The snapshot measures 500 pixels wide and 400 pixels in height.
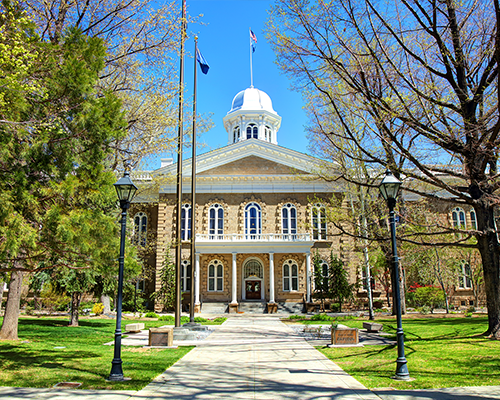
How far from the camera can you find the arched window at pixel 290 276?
114 feet

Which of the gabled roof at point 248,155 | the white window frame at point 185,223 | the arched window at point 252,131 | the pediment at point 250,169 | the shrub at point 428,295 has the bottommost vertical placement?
the shrub at point 428,295

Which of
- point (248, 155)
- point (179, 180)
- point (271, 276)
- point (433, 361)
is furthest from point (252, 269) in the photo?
point (433, 361)

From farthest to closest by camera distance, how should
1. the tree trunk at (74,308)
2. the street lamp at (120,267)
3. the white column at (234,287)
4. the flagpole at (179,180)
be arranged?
the white column at (234,287), the tree trunk at (74,308), the flagpole at (179,180), the street lamp at (120,267)

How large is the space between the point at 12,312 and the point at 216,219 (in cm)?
Result: 2230

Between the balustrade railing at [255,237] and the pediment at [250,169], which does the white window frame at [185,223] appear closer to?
the balustrade railing at [255,237]

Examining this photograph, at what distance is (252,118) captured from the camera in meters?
47.9

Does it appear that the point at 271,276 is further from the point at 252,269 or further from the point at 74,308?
the point at 74,308

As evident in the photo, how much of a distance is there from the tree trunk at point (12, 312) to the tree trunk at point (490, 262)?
592 inches

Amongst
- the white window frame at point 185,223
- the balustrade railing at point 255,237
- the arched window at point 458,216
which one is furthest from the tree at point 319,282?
the arched window at point 458,216

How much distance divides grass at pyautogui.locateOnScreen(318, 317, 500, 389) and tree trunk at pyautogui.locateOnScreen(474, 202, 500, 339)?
2.19ft

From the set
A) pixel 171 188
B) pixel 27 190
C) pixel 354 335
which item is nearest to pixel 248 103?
pixel 171 188

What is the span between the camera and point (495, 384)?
796cm

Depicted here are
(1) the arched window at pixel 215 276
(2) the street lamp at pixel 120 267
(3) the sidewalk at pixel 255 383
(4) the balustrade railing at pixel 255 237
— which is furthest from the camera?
(1) the arched window at pixel 215 276

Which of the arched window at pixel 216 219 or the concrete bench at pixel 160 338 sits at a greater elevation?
the arched window at pixel 216 219
